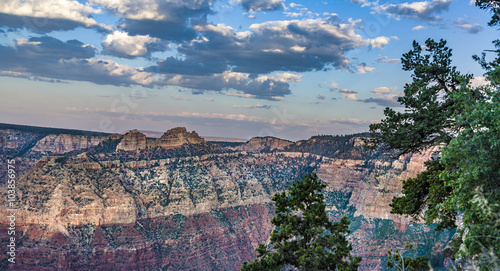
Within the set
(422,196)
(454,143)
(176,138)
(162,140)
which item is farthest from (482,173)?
(176,138)

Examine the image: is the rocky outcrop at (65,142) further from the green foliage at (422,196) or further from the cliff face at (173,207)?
the green foliage at (422,196)

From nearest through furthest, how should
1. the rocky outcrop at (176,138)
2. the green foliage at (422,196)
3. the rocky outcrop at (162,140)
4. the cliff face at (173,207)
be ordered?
the green foliage at (422,196) → the cliff face at (173,207) → the rocky outcrop at (162,140) → the rocky outcrop at (176,138)

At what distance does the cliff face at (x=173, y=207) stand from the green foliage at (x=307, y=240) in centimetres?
8306

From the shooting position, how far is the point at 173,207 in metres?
151

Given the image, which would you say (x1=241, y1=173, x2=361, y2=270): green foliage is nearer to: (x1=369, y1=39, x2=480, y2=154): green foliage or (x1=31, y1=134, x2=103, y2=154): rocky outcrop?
(x1=369, y1=39, x2=480, y2=154): green foliage

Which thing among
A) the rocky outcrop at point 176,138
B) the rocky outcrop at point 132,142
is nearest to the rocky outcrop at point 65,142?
the rocky outcrop at point 132,142

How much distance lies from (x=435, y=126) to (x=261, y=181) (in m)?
174

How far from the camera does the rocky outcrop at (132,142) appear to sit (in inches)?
6526

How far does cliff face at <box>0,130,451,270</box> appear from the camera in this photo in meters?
120

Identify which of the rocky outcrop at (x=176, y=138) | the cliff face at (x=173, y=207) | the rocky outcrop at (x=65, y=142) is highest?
the rocky outcrop at (x=176, y=138)

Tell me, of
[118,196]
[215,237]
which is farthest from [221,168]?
[118,196]

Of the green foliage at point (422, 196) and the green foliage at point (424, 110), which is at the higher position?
the green foliage at point (424, 110)

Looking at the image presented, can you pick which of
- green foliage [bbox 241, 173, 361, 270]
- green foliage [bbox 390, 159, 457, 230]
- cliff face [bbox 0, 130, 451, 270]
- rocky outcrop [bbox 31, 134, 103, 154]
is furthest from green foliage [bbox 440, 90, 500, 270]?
rocky outcrop [bbox 31, 134, 103, 154]

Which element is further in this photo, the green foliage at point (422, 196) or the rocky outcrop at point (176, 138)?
the rocky outcrop at point (176, 138)
